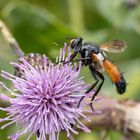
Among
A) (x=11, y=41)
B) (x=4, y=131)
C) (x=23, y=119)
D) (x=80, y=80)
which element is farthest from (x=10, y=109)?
(x=4, y=131)

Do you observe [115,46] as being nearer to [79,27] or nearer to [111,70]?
[111,70]

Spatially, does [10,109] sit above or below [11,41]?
below

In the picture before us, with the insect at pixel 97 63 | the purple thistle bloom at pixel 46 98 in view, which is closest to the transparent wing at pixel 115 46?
the insect at pixel 97 63

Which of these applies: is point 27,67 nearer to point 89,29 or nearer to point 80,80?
point 80,80

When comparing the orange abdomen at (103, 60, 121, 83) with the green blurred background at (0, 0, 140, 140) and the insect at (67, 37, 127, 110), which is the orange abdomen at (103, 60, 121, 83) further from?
the green blurred background at (0, 0, 140, 140)

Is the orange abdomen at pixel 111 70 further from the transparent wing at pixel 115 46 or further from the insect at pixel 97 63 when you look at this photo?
the transparent wing at pixel 115 46

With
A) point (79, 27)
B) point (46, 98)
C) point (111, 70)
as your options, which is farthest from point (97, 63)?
point (79, 27)
